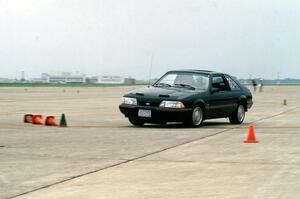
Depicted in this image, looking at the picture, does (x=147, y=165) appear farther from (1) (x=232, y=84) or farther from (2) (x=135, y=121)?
(1) (x=232, y=84)

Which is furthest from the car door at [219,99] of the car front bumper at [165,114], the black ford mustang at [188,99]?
the car front bumper at [165,114]

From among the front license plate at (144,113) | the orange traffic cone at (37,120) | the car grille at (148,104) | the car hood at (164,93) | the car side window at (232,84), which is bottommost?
the orange traffic cone at (37,120)

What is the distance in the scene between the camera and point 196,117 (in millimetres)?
15148

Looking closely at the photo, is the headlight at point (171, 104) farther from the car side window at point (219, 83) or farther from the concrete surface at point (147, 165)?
the car side window at point (219, 83)

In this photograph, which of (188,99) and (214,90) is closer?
(188,99)

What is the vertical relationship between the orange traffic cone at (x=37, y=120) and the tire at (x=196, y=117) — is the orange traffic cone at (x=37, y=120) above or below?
below

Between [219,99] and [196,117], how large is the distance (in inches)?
49.7

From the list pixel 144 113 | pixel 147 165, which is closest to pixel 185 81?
pixel 144 113

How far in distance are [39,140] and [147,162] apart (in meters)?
3.64

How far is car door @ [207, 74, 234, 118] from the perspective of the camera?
622 inches

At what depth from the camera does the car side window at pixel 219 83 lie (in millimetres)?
16297

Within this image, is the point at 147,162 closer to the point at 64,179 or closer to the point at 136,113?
the point at 64,179

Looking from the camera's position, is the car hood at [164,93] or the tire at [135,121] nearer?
the car hood at [164,93]

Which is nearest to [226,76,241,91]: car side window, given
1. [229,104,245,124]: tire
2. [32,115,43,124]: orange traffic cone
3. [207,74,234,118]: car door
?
[207,74,234,118]: car door
